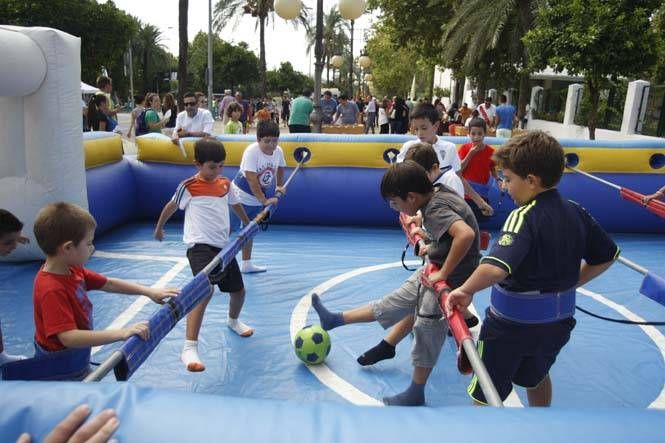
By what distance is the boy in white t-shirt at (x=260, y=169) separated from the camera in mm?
4914

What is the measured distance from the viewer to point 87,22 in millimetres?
31750

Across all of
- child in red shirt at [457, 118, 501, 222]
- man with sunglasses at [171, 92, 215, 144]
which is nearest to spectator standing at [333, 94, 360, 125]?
man with sunglasses at [171, 92, 215, 144]

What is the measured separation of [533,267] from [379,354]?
5.58 feet

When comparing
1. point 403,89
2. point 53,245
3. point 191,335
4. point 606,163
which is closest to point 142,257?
point 191,335

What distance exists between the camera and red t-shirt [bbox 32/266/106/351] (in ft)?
7.00

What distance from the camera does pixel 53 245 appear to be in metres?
2.17

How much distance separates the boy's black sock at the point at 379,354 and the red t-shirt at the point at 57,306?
1917 mm

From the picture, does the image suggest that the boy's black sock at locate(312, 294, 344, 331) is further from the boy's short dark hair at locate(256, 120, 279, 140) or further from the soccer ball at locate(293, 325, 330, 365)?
the boy's short dark hair at locate(256, 120, 279, 140)

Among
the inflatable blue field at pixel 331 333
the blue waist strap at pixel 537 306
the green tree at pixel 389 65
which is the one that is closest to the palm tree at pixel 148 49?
the green tree at pixel 389 65

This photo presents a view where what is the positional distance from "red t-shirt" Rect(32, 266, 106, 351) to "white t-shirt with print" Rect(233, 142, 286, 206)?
263 cm

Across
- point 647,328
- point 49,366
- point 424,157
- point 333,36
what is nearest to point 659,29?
point 647,328

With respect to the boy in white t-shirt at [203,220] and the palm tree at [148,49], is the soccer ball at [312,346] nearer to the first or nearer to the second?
the boy in white t-shirt at [203,220]

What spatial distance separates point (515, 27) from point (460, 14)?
1762 millimetres

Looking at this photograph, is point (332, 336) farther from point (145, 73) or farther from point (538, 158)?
point (145, 73)
